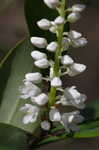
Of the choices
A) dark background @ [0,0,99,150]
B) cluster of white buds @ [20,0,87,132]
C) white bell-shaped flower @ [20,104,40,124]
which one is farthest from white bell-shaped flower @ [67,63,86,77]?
dark background @ [0,0,99,150]

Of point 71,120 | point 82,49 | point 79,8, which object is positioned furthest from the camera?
point 82,49

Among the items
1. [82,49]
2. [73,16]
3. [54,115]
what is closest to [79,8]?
[73,16]

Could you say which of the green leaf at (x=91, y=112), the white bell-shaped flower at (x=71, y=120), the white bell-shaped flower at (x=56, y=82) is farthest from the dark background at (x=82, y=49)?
the white bell-shaped flower at (x=56, y=82)

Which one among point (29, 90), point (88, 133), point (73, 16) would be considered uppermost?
point (73, 16)

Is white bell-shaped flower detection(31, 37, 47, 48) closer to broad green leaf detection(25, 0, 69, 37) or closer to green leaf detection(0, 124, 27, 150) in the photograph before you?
broad green leaf detection(25, 0, 69, 37)

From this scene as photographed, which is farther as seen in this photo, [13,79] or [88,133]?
[13,79]

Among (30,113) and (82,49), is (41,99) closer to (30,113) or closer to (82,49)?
(30,113)
